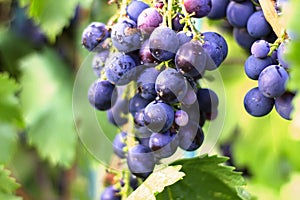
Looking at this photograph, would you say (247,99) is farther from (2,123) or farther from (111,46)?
(2,123)

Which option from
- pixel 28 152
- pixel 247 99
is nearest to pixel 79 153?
pixel 28 152

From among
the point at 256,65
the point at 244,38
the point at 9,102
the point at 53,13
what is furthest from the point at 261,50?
the point at 53,13

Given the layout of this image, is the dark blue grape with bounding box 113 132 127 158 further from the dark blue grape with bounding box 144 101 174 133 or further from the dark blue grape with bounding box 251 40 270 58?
the dark blue grape with bounding box 251 40 270 58

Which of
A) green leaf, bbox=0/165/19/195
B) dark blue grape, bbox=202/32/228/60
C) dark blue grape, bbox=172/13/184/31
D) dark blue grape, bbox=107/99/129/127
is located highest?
dark blue grape, bbox=172/13/184/31

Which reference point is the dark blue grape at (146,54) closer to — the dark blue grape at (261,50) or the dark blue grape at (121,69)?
the dark blue grape at (121,69)

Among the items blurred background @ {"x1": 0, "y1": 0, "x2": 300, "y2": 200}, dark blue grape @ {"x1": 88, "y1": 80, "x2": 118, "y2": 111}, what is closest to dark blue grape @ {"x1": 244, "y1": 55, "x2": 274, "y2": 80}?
dark blue grape @ {"x1": 88, "y1": 80, "x2": 118, "y2": 111}

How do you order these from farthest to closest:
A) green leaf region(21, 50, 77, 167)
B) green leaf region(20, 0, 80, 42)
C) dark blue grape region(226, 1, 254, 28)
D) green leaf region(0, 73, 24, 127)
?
green leaf region(21, 50, 77, 167), green leaf region(20, 0, 80, 42), green leaf region(0, 73, 24, 127), dark blue grape region(226, 1, 254, 28)
